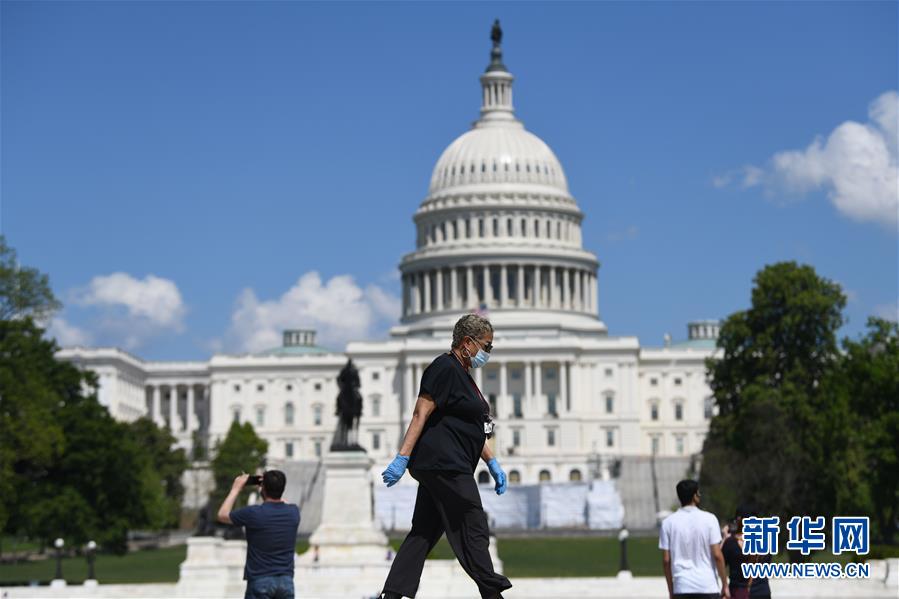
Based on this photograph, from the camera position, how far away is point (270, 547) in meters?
14.2

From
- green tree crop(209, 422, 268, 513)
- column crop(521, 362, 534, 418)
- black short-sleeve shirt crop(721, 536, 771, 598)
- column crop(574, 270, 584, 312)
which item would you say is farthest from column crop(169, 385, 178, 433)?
black short-sleeve shirt crop(721, 536, 771, 598)

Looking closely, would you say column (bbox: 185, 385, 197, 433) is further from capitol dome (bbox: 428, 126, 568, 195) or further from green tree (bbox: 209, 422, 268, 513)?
green tree (bbox: 209, 422, 268, 513)

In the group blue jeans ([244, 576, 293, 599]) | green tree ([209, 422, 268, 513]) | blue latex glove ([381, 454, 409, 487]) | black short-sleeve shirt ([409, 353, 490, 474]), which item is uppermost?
green tree ([209, 422, 268, 513])

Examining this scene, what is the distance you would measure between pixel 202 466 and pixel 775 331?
57.0 meters

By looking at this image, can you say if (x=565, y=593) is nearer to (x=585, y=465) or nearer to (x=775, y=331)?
(x=775, y=331)

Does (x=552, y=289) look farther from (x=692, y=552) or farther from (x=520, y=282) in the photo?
(x=692, y=552)

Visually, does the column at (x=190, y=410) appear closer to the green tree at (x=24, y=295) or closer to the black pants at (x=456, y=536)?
the green tree at (x=24, y=295)

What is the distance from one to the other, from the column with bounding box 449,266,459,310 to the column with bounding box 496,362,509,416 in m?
9.91

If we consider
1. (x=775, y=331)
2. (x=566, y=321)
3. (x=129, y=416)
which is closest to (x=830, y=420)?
(x=775, y=331)

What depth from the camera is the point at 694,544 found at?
15211 millimetres

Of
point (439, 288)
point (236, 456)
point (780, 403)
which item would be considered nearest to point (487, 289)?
point (439, 288)

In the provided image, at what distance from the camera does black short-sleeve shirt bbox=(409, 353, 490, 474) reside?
12969 millimetres

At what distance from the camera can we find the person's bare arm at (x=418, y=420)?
12.9m

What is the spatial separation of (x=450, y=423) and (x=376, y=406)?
137018 millimetres
